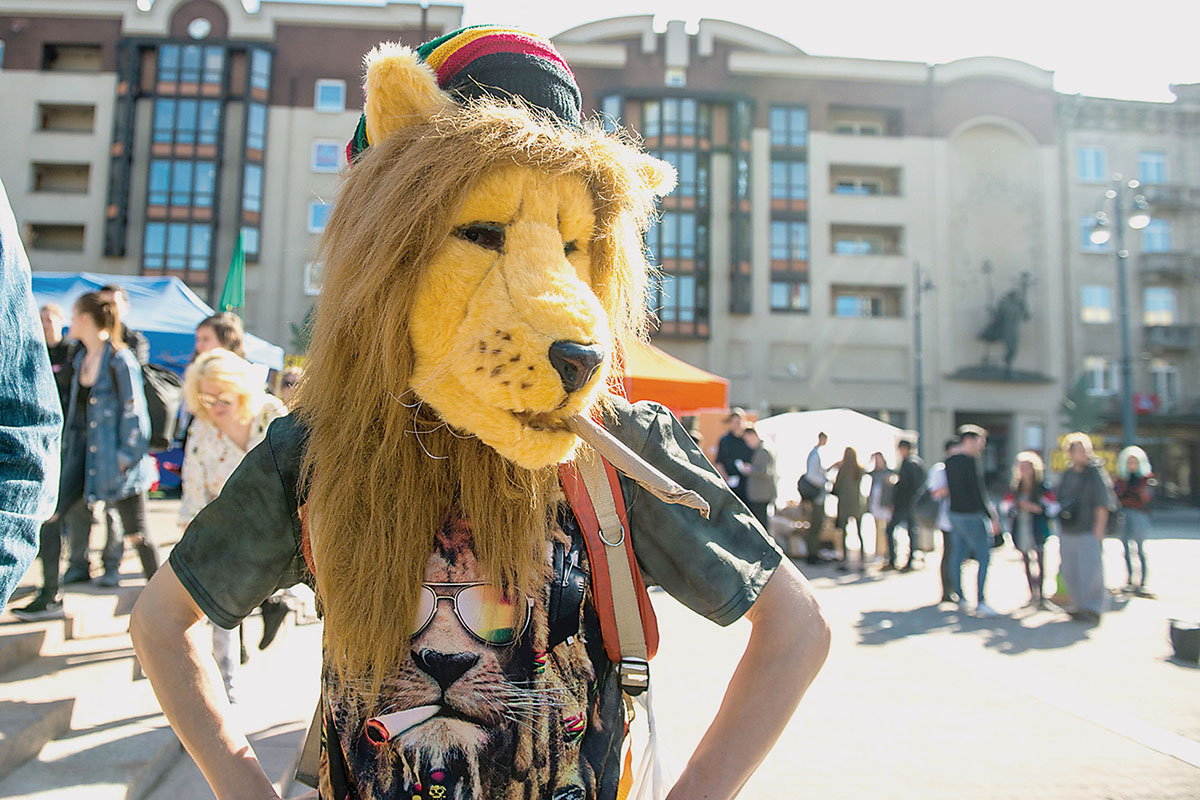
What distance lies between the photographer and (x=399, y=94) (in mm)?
1050

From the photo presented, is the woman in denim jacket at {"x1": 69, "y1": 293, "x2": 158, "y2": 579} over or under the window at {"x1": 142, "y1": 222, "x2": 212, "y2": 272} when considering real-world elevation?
under

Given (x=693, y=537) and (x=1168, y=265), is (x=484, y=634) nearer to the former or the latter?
(x=693, y=537)

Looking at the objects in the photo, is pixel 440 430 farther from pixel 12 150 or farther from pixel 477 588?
pixel 12 150

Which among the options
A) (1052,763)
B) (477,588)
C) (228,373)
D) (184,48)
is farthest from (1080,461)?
(184,48)

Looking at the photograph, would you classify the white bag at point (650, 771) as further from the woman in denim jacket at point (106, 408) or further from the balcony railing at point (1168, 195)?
the balcony railing at point (1168, 195)

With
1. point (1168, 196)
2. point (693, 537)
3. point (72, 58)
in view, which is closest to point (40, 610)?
point (693, 537)

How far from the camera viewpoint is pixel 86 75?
26.4 m

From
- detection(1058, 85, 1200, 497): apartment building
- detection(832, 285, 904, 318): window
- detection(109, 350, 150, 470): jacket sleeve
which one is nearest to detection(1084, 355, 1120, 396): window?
detection(1058, 85, 1200, 497): apartment building

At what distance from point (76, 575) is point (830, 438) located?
1084 cm

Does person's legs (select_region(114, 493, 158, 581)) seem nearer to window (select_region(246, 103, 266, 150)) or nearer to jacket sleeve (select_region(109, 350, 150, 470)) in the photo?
jacket sleeve (select_region(109, 350, 150, 470))

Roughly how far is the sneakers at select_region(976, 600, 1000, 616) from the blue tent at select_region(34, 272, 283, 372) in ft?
23.8

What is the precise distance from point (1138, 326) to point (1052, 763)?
102 ft

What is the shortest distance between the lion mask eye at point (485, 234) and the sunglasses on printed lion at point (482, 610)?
46 centimetres

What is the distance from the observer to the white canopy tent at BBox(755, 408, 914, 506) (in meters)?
12.6
